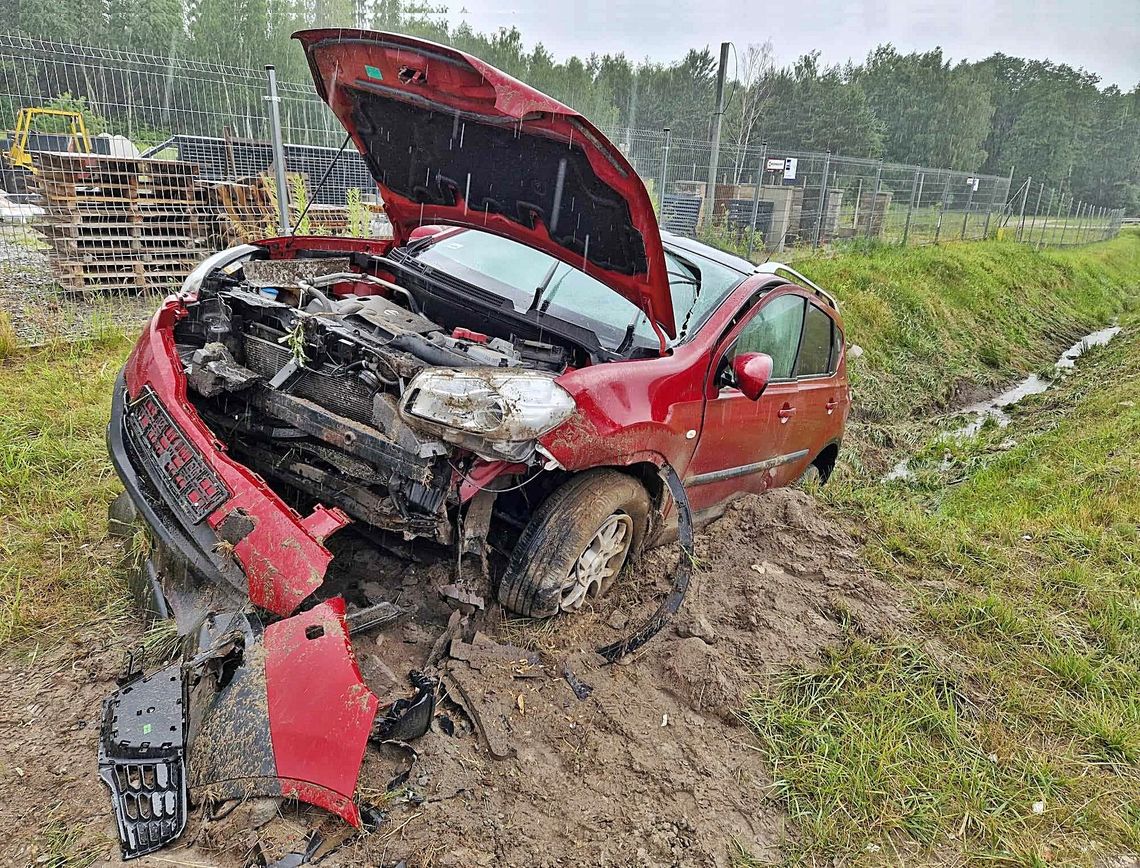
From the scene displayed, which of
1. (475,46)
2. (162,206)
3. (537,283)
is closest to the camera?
(537,283)

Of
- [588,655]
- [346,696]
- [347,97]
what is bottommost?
[588,655]

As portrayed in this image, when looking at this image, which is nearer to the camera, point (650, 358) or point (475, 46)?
point (650, 358)

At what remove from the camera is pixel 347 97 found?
10.7 ft

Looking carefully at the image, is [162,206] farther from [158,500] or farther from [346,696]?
[346,696]

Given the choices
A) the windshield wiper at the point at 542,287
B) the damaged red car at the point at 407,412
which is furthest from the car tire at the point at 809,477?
the windshield wiper at the point at 542,287

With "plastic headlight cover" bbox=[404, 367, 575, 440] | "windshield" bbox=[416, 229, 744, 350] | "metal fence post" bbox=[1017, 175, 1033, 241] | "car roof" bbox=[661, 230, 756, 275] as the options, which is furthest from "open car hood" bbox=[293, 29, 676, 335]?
"metal fence post" bbox=[1017, 175, 1033, 241]

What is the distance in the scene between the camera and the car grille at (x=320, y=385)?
2680mm

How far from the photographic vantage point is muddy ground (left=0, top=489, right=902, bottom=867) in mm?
1876

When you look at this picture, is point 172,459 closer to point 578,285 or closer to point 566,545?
point 566,545

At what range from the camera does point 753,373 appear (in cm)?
311

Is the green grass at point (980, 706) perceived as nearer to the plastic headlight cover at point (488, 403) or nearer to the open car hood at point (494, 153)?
the plastic headlight cover at point (488, 403)

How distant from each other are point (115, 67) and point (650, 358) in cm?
659

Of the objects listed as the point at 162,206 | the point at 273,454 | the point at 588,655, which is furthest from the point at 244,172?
the point at 588,655

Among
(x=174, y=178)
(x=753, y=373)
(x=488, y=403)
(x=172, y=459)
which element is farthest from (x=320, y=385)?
(x=174, y=178)
